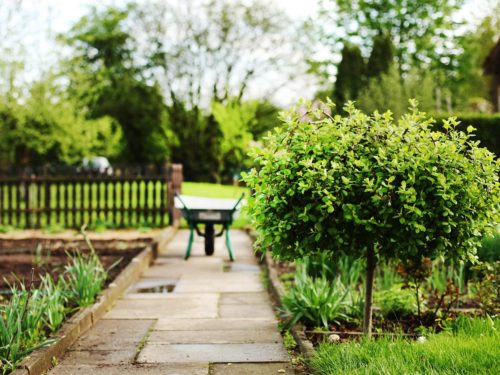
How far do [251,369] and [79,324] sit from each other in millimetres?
1590

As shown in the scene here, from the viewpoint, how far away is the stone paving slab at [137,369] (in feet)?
12.7

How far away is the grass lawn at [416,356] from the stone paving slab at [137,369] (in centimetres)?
77

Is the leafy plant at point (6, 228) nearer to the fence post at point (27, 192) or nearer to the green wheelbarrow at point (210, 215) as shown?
the fence post at point (27, 192)

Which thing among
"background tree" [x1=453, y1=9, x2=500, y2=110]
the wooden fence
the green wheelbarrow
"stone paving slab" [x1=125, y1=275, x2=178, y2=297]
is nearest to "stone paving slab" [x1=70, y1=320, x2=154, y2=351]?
"stone paving slab" [x1=125, y1=275, x2=178, y2=297]

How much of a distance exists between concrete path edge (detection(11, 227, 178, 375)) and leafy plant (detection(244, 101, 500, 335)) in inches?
63.1

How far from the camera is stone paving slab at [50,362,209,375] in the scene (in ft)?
12.7

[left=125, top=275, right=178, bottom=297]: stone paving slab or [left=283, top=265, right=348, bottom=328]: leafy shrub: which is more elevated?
[left=283, top=265, right=348, bottom=328]: leafy shrub

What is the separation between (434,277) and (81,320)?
3374 mm

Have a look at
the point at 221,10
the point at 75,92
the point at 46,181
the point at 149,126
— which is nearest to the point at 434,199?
the point at 46,181

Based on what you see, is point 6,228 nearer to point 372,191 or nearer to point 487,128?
point 372,191

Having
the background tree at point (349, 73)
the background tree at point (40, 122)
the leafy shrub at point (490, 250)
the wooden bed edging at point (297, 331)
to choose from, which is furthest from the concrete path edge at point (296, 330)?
the background tree at point (349, 73)

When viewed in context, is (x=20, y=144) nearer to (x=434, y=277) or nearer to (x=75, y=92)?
(x=75, y=92)

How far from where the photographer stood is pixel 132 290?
6734 millimetres

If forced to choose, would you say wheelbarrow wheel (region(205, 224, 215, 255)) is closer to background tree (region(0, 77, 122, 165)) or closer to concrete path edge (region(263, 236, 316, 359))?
concrete path edge (region(263, 236, 316, 359))
